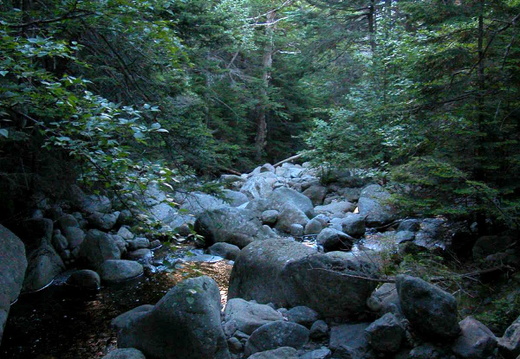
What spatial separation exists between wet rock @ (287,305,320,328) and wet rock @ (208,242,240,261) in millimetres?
4020

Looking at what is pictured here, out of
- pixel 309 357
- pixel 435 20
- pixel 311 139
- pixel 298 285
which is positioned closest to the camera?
pixel 309 357

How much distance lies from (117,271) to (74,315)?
156cm

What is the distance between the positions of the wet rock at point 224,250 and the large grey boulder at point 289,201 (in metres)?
2.96

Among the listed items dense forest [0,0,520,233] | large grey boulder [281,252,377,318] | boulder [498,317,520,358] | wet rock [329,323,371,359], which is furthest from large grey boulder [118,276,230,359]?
boulder [498,317,520,358]

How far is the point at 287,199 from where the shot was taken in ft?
40.6

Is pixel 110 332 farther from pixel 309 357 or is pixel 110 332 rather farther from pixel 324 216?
pixel 324 216

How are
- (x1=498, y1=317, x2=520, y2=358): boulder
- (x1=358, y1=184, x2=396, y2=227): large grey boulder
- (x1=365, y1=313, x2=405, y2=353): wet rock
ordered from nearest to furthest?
(x1=498, y1=317, x2=520, y2=358): boulder → (x1=365, y1=313, x2=405, y2=353): wet rock → (x1=358, y1=184, x2=396, y2=227): large grey boulder

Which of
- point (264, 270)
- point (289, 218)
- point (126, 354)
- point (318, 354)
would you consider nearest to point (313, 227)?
point (289, 218)

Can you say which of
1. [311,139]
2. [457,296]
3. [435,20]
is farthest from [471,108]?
[311,139]

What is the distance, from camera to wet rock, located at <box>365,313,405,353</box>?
160 inches

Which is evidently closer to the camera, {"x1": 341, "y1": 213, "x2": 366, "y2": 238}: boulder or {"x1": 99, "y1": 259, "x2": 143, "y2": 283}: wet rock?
{"x1": 99, "y1": 259, "x2": 143, "y2": 283}: wet rock

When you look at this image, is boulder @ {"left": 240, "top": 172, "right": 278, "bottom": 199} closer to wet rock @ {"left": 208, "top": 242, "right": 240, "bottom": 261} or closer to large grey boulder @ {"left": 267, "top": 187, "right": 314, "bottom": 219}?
large grey boulder @ {"left": 267, "top": 187, "right": 314, "bottom": 219}

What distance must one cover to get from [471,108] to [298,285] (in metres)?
3.32

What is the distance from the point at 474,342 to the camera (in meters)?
3.72
